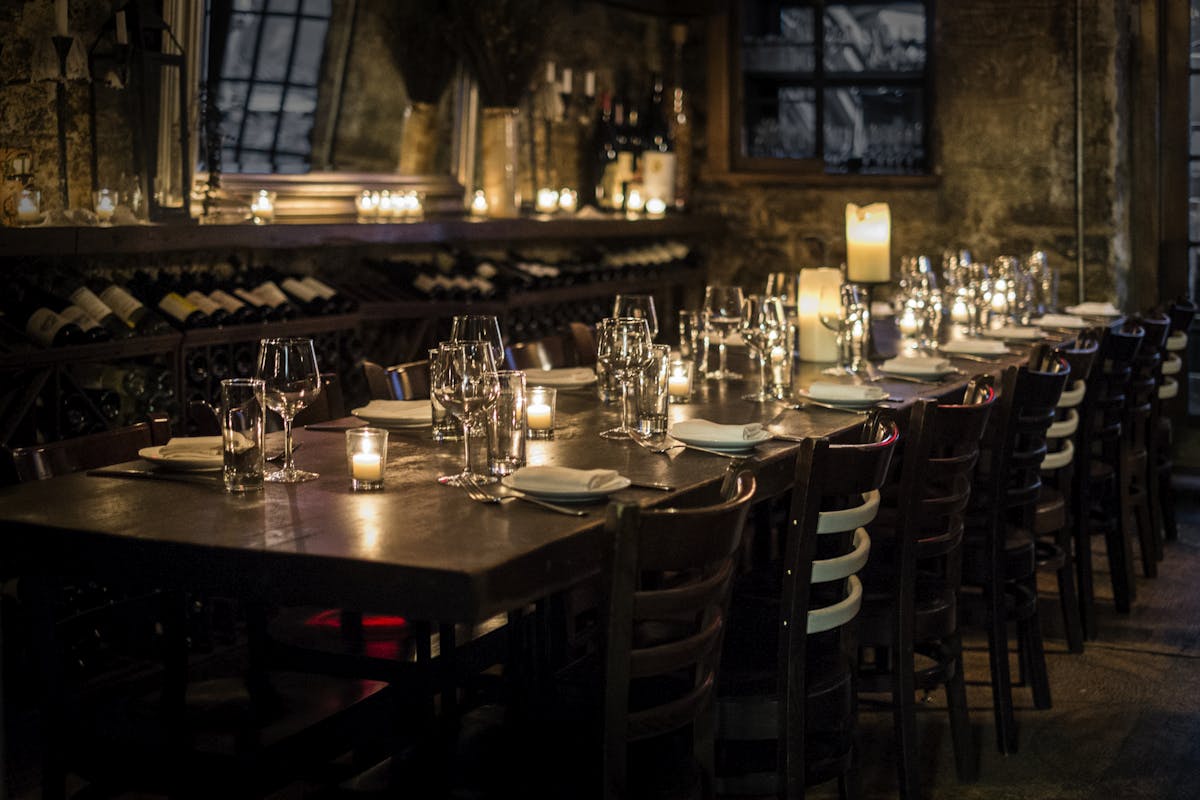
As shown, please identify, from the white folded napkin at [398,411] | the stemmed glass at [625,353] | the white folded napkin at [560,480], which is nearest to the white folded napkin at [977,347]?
the stemmed glass at [625,353]

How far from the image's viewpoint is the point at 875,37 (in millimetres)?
8773

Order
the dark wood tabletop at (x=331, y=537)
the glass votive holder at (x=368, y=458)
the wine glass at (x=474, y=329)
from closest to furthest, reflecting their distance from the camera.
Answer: the dark wood tabletop at (x=331, y=537) → the glass votive holder at (x=368, y=458) → the wine glass at (x=474, y=329)

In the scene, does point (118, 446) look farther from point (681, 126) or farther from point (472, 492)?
point (681, 126)

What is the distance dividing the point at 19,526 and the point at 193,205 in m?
3.39

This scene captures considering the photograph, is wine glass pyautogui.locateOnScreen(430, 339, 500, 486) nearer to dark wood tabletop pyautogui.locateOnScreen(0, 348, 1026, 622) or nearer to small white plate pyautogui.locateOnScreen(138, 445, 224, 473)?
dark wood tabletop pyautogui.locateOnScreen(0, 348, 1026, 622)

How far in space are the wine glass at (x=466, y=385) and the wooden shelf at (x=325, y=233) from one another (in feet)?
6.25

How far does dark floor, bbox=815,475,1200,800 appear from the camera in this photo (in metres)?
3.68

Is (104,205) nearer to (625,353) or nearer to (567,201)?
(625,353)

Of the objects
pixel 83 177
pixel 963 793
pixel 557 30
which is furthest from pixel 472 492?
pixel 557 30

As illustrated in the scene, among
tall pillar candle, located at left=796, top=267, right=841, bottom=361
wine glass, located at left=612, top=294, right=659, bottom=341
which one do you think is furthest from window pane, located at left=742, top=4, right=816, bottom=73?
wine glass, located at left=612, top=294, right=659, bottom=341

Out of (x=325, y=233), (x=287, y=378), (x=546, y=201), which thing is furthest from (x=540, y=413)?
(x=546, y=201)

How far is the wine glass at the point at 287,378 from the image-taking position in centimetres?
287

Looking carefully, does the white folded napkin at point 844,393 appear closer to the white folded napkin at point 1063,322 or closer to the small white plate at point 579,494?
the small white plate at point 579,494

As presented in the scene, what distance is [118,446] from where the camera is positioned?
3.12 metres
